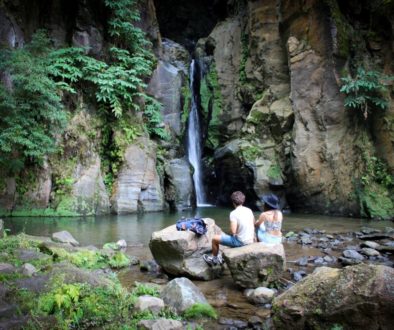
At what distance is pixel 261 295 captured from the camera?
Result: 5488 millimetres

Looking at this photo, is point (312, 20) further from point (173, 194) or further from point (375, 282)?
point (375, 282)

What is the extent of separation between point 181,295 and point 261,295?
4.26ft

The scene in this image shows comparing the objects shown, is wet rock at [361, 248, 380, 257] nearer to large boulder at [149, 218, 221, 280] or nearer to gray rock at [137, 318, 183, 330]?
large boulder at [149, 218, 221, 280]

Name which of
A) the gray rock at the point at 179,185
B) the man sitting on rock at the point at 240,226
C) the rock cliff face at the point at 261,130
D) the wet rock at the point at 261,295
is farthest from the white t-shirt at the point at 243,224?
the gray rock at the point at 179,185

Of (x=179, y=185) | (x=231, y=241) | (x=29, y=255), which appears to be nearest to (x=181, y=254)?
(x=231, y=241)

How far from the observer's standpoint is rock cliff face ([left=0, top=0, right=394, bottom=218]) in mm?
15430

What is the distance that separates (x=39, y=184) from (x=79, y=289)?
1180 cm

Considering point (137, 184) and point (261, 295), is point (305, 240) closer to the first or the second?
point (261, 295)

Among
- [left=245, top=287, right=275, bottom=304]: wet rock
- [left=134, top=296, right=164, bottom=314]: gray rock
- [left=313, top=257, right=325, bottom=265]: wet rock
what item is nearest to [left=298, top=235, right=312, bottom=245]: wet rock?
[left=313, top=257, right=325, bottom=265]: wet rock

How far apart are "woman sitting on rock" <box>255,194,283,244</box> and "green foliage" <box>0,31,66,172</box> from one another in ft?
33.4

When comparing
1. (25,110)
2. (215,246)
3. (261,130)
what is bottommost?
(215,246)

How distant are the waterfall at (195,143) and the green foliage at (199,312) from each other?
1613cm

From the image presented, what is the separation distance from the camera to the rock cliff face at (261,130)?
15430 mm

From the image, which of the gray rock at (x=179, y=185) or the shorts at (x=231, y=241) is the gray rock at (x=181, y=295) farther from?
the gray rock at (x=179, y=185)
